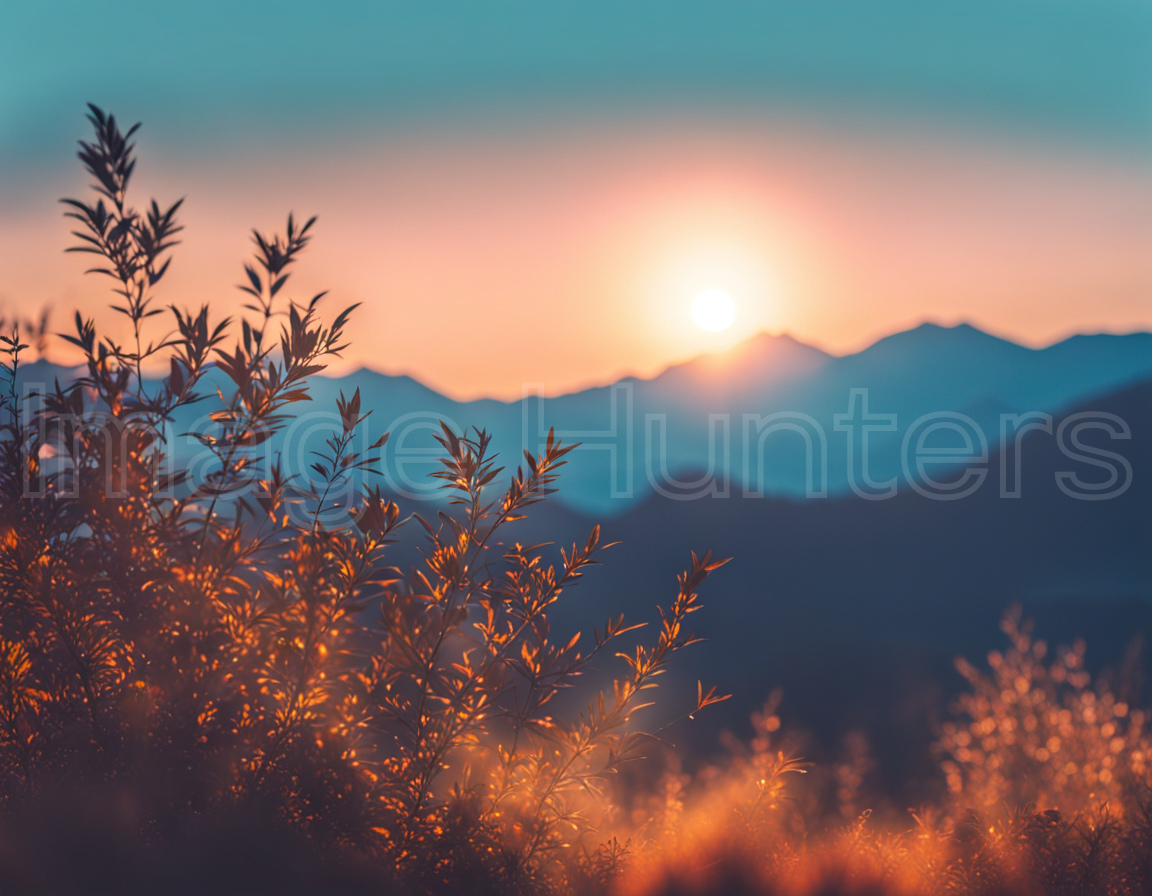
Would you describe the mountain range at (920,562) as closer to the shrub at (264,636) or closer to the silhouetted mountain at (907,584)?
the silhouetted mountain at (907,584)

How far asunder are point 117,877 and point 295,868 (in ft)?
1.67

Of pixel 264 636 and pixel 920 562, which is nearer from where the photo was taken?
pixel 264 636

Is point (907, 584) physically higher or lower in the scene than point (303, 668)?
lower

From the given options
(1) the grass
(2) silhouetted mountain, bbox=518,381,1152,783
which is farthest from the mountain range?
(1) the grass

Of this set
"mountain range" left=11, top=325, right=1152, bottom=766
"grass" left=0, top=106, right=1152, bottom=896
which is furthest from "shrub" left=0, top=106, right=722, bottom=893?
"mountain range" left=11, top=325, right=1152, bottom=766

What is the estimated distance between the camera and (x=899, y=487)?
40.2 metres

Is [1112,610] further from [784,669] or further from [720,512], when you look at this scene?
[720,512]

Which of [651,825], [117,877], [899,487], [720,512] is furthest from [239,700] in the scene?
[899,487]

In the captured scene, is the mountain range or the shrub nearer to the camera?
the shrub

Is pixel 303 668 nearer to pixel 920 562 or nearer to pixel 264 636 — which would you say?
pixel 264 636

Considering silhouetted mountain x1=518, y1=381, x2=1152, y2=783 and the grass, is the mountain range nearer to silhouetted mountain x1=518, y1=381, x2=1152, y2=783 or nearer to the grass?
silhouetted mountain x1=518, y1=381, x2=1152, y2=783

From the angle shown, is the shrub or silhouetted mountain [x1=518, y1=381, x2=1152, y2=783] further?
silhouetted mountain [x1=518, y1=381, x2=1152, y2=783]

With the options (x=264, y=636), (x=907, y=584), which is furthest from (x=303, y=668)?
(x=907, y=584)

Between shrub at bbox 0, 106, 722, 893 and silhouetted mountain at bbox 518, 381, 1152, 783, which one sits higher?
shrub at bbox 0, 106, 722, 893
